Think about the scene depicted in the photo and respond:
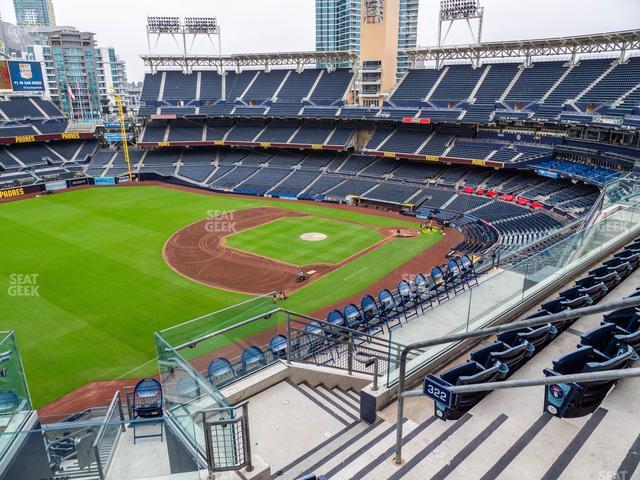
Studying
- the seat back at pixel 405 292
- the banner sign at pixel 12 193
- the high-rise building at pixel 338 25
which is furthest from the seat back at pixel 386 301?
the high-rise building at pixel 338 25

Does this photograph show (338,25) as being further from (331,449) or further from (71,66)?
(331,449)

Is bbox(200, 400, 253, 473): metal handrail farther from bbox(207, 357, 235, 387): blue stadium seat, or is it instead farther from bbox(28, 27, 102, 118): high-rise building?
bbox(28, 27, 102, 118): high-rise building

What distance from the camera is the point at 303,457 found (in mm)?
7543

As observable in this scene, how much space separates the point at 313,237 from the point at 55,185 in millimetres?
37699

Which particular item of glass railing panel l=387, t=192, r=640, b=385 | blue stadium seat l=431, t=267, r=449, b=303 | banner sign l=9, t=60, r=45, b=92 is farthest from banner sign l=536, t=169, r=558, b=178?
banner sign l=9, t=60, r=45, b=92

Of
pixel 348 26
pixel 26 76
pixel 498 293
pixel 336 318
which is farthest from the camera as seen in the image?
pixel 348 26

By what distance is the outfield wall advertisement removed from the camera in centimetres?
5922

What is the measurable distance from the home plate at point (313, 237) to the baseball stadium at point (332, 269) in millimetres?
294

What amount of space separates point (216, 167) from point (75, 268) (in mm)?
34249

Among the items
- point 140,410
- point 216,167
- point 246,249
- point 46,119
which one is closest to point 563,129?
point 246,249

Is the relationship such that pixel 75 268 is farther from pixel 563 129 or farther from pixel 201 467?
pixel 563 129

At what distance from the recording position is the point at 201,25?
6894 cm

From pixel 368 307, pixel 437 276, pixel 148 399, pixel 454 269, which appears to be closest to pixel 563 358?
pixel 148 399

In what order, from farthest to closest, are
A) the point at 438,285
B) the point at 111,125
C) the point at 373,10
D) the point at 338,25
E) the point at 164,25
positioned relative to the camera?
the point at 338,25 → the point at 164,25 → the point at 111,125 → the point at 373,10 → the point at 438,285
